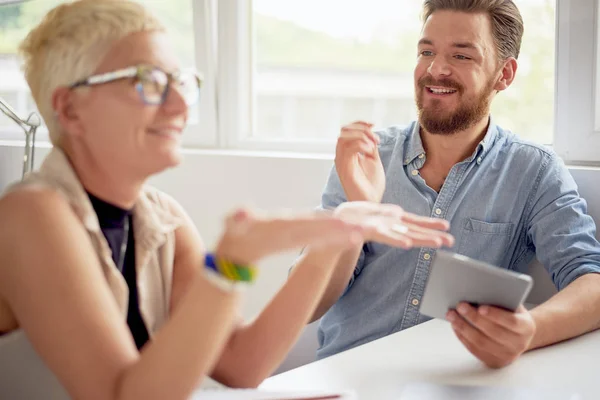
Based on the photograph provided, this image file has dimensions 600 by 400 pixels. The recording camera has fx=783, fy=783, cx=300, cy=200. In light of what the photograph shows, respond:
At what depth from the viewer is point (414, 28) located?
9.27 ft

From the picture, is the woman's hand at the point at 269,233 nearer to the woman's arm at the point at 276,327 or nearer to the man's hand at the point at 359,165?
the woman's arm at the point at 276,327

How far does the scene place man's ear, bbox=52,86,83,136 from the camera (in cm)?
121

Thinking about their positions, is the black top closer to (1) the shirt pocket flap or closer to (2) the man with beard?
(2) the man with beard

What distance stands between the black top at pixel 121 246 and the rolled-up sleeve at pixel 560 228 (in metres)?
1.16

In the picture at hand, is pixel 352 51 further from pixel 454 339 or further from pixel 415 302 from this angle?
pixel 454 339

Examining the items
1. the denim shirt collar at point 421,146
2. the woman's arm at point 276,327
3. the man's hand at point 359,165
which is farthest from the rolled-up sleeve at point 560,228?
the woman's arm at point 276,327

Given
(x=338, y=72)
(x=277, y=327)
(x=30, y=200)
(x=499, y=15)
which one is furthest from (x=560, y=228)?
(x=30, y=200)

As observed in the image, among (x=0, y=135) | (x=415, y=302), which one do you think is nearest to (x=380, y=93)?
(x=415, y=302)

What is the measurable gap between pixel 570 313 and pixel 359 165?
0.60 meters

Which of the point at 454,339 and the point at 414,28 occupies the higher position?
the point at 414,28

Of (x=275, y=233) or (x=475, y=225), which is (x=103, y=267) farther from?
(x=475, y=225)

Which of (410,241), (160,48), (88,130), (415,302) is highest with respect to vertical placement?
(160,48)

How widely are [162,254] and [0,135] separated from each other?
2456 mm

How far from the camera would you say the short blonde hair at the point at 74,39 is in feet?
3.94
